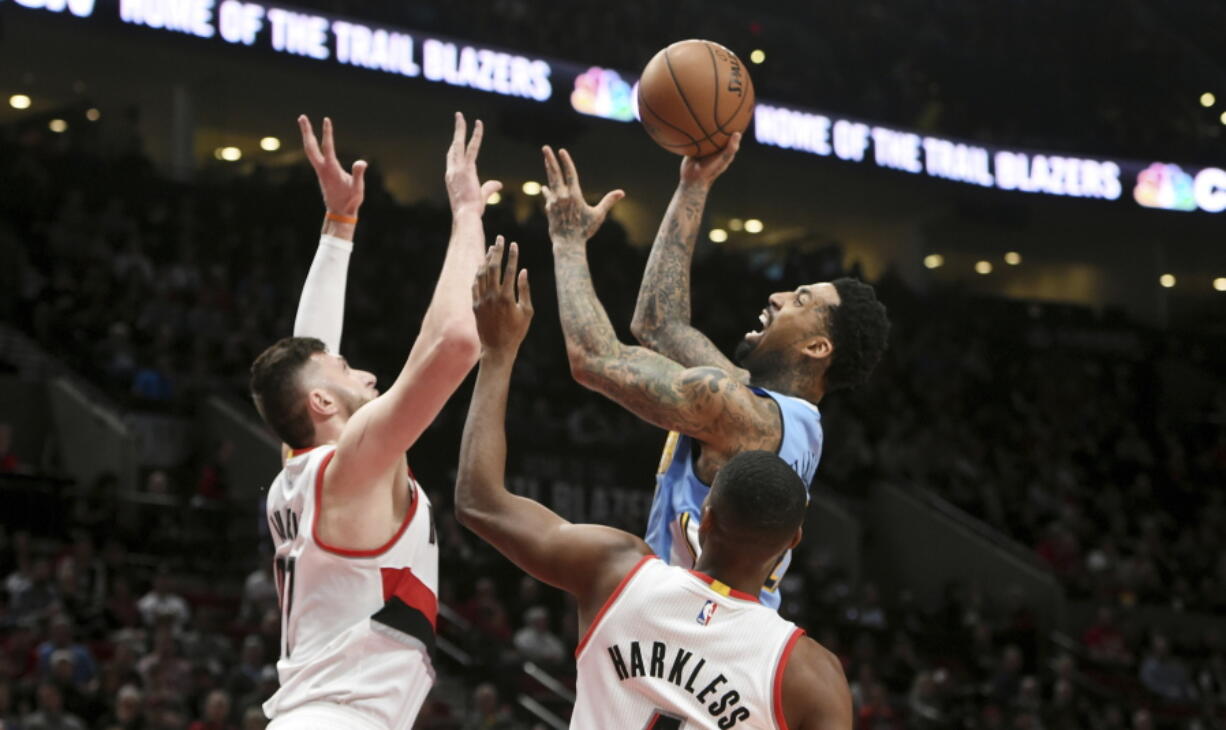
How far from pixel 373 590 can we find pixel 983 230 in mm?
25785

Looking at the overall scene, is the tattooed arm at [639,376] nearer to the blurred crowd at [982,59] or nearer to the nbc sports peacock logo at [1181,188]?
the blurred crowd at [982,59]

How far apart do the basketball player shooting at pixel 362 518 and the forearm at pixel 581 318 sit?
265 millimetres

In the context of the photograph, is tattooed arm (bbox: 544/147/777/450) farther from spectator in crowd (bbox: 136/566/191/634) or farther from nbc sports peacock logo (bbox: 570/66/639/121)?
nbc sports peacock logo (bbox: 570/66/639/121)

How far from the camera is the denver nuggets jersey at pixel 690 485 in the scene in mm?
3766

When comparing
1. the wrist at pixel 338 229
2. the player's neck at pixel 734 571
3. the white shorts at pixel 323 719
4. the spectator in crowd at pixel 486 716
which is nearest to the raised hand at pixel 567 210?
the wrist at pixel 338 229

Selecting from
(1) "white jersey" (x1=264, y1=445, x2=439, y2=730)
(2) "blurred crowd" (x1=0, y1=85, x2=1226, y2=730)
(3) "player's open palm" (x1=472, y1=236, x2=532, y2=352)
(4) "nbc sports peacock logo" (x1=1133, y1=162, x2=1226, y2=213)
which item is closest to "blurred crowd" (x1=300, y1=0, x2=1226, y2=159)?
(4) "nbc sports peacock logo" (x1=1133, y1=162, x2=1226, y2=213)

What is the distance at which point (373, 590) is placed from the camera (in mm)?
3512

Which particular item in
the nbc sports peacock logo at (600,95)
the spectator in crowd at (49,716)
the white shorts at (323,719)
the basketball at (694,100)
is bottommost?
the spectator in crowd at (49,716)

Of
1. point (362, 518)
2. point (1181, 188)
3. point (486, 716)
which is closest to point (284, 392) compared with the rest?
point (362, 518)

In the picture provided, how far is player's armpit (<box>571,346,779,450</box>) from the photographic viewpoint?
365cm

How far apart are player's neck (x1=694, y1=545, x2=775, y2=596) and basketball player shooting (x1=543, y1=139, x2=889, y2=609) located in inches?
17.0

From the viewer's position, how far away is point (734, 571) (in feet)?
10.2

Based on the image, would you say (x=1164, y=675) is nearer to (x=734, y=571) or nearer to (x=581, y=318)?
(x=581, y=318)

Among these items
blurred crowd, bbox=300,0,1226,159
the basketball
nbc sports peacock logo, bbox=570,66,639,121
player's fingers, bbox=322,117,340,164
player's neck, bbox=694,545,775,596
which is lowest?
player's neck, bbox=694,545,775,596
